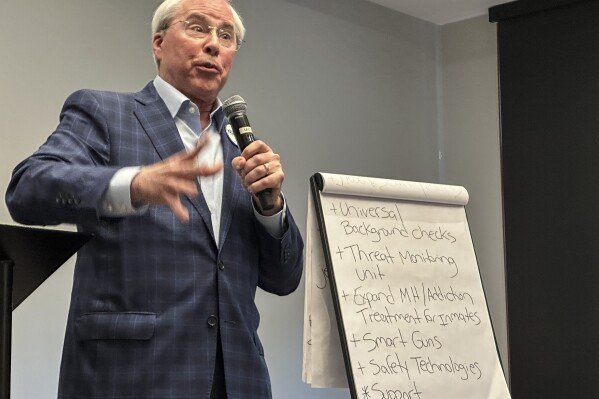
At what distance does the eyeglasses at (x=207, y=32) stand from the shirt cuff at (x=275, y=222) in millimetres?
391

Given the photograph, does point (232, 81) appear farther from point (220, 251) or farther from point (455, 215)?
point (220, 251)

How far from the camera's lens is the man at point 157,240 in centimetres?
138

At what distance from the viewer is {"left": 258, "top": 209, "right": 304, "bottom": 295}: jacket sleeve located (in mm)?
1710

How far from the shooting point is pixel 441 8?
428 cm

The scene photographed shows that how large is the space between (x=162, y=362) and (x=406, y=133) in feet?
9.77

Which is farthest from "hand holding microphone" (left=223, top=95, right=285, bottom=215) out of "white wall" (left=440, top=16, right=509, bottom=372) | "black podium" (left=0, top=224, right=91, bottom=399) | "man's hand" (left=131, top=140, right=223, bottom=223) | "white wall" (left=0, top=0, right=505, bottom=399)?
"white wall" (left=440, top=16, right=509, bottom=372)

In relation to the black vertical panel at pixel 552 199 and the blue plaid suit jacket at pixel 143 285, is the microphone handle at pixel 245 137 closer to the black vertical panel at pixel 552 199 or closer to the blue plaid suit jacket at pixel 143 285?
the blue plaid suit jacket at pixel 143 285

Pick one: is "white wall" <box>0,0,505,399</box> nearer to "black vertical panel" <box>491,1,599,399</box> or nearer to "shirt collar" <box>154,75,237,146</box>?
"black vertical panel" <box>491,1,599,399</box>

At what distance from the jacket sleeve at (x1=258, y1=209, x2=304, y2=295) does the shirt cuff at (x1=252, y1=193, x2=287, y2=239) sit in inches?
0.5

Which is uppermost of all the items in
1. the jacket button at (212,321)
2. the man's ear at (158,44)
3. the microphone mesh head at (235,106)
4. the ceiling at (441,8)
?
the ceiling at (441,8)

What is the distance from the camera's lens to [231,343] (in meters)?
1.58

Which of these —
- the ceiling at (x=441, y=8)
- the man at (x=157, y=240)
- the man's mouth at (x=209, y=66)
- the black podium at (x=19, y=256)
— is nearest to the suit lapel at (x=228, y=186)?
the man at (x=157, y=240)

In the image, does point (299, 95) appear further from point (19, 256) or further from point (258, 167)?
point (19, 256)

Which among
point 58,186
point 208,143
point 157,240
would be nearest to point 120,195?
point 58,186
